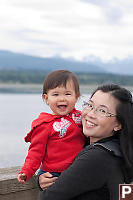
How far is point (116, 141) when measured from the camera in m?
1.85

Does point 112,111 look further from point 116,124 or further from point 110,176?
point 110,176

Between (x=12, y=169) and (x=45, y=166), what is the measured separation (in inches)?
18.4

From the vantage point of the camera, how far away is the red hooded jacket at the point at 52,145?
2.06 meters

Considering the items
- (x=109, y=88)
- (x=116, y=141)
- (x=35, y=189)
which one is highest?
(x=109, y=88)

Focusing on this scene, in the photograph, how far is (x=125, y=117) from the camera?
185 cm

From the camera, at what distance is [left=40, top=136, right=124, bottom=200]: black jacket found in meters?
1.70

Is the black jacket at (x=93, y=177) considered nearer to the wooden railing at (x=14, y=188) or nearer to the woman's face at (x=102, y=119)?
the woman's face at (x=102, y=119)

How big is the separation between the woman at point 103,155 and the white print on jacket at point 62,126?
0.20 m

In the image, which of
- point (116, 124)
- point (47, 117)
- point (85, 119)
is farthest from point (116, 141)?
point (47, 117)

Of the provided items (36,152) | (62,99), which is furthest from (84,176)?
(62,99)

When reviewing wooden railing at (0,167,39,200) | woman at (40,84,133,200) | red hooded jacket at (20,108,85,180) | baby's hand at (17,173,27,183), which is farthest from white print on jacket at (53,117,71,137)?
wooden railing at (0,167,39,200)

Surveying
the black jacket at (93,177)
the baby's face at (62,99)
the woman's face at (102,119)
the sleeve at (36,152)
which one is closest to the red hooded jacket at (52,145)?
the sleeve at (36,152)

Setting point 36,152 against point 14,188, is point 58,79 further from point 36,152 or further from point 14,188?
point 14,188

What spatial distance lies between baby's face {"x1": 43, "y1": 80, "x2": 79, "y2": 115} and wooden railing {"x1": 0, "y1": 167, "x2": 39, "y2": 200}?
53 centimetres
